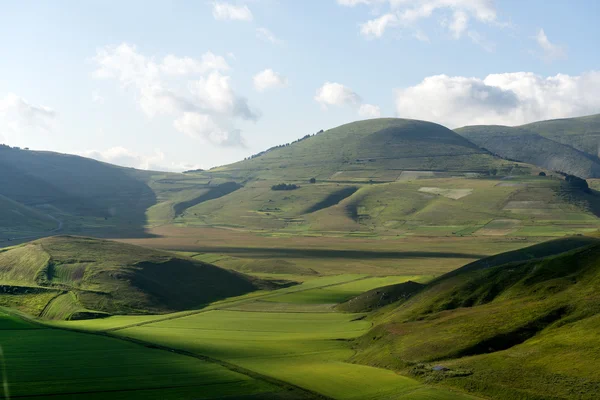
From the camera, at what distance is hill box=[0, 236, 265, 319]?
124 metres

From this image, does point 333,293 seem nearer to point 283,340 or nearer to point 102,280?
point 283,340

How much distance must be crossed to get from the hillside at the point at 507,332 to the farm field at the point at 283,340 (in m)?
3.96

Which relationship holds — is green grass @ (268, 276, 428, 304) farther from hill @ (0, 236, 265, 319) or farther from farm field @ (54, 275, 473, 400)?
hill @ (0, 236, 265, 319)

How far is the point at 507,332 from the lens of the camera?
76.5 metres

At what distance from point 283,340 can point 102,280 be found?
190ft

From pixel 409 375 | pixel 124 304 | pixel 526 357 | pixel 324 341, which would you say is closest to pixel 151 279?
pixel 124 304

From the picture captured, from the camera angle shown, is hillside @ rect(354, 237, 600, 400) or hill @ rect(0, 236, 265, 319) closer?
hillside @ rect(354, 237, 600, 400)

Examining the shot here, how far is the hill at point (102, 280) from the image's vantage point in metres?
124

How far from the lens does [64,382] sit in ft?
216

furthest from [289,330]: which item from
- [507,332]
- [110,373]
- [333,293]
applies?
[110,373]

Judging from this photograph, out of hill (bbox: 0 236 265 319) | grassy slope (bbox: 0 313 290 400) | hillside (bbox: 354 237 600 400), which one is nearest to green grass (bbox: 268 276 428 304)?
hill (bbox: 0 236 265 319)

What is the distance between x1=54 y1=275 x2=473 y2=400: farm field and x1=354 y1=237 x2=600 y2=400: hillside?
396 cm

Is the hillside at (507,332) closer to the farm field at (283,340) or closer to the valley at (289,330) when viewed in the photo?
the valley at (289,330)

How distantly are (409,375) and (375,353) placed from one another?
38.0 ft
